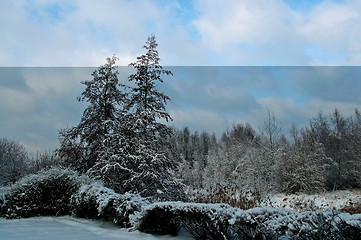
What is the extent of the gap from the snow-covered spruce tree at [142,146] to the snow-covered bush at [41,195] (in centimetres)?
167

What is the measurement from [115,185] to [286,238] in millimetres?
8181

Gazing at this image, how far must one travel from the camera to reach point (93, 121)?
12.9 metres

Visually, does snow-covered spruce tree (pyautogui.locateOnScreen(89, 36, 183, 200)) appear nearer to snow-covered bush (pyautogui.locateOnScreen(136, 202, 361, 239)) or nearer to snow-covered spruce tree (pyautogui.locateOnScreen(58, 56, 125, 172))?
snow-covered spruce tree (pyautogui.locateOnScreen(58, 56, 125, 172))

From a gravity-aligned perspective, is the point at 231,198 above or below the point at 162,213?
above

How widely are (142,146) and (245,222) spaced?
695 centimetres

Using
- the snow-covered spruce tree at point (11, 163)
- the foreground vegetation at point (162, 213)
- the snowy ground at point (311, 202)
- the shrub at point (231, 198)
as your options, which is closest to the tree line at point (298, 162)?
the snowy ground at point (311, 202)

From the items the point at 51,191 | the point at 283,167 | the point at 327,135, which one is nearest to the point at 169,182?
the point at 51,191

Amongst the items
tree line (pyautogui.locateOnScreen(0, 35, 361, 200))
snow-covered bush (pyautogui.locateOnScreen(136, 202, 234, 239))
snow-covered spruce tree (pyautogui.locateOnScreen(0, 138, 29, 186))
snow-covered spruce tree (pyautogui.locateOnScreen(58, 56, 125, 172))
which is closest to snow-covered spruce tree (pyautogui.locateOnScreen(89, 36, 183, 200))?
tree line (pyautogui.locateOnScreen(0, 35, 361, 200))

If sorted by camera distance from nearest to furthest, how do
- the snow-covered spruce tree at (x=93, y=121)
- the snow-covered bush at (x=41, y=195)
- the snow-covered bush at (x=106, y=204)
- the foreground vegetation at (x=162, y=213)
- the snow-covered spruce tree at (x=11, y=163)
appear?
the foreground vegetation at (x=162, y=213)
the snow-covered bush at (x=106, y=204)
the snow-covered bush at (x=41, y=195)
the snow-covered spruce tree at (x=93, y=121)
the snow-covered spruce tree at (x=11, y=163)

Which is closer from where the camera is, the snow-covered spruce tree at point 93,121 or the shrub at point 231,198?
the shrub at point 231,198

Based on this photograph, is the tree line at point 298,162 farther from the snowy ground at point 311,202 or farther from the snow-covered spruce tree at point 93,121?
the snow-covered spruce tree at point 93,121

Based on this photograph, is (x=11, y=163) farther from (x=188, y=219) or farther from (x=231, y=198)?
(x=188, y=219)

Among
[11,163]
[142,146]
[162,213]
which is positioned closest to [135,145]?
[142,146]

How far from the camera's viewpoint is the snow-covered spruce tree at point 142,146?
10.2 meters
